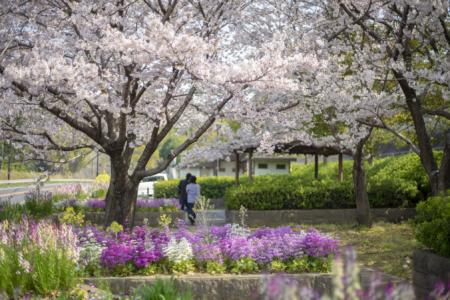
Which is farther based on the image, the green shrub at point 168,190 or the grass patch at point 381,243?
the green shrub at point 168,190

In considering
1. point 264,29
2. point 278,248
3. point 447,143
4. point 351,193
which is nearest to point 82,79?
point 278,248

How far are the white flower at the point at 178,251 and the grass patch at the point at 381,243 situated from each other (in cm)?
366

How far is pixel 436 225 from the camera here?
5320 mm

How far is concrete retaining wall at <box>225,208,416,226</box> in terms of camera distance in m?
11.9

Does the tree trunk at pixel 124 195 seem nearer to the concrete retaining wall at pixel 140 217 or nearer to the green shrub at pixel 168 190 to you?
the concrete retaining wall at pixel 140 217

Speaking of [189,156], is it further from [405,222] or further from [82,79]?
[82,79]

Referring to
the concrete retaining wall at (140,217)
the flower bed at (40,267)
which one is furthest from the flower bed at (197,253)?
the concrete retaining wall at (140,217)

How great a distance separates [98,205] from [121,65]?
6.34 m

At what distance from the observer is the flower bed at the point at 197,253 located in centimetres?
500

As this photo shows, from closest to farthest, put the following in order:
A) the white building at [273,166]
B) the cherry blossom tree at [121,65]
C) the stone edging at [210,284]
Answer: the stone edging at [210,284] → the cherry blossom tree at [121,65] → the white building at [273,166]

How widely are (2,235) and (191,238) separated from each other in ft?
8.97

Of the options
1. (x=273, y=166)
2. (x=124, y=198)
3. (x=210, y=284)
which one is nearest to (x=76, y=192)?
(x=124, y=198)

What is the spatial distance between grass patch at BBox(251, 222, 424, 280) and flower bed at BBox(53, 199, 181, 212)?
17.0 feet

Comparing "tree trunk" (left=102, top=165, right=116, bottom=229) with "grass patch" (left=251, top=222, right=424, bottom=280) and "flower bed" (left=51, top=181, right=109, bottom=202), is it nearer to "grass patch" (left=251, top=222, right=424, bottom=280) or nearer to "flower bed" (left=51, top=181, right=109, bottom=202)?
"flower bed" (left=51, top=181, right=109, bottom=202)
